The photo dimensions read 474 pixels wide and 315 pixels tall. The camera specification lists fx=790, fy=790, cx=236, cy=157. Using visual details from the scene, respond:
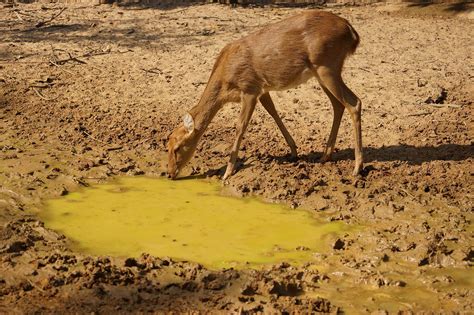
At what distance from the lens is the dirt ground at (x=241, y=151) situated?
555cm

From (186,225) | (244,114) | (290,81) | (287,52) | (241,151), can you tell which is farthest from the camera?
(241,151)

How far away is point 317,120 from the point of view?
32.4 ft

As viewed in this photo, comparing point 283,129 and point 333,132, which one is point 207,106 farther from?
point 333,132

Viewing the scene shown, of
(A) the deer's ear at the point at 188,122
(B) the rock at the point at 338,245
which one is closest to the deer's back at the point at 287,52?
(A) the deer's ear at the point at 188,122

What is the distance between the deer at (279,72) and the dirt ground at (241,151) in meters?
0.35

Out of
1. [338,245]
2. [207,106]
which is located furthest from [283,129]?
[338,245]

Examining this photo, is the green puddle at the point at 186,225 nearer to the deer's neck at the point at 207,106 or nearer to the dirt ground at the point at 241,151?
the dirt ground at the point at 241,151

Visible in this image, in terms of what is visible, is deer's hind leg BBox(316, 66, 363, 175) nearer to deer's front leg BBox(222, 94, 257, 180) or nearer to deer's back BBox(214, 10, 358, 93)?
deer's back BBox(214, 10, 358, 93)

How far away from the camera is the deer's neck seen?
8.60 m

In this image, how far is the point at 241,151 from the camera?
9094 mm

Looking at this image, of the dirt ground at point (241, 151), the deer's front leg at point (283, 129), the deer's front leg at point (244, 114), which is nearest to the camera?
the dirt ground at point (241, 151)

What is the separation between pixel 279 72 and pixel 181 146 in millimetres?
1318

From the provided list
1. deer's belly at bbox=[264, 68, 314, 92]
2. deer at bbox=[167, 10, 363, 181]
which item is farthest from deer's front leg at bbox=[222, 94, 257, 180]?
deer's belly at bbox=[264, 68, 314, 92]

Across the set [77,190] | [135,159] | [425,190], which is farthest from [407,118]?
[77,190]
